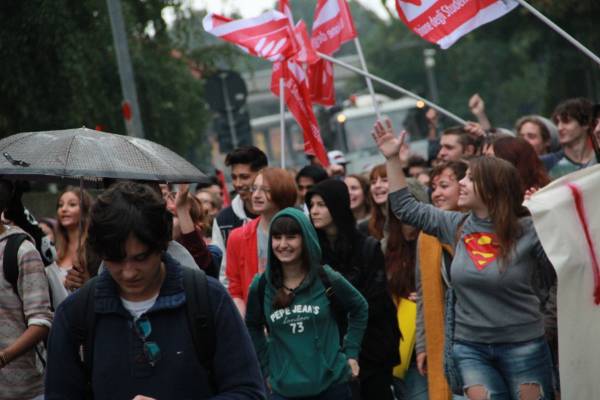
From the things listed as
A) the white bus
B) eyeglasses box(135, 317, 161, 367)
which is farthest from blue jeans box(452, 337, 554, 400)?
the white bus

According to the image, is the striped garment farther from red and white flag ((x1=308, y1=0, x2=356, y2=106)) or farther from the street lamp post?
the street lamp post

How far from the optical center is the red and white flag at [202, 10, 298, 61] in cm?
1051

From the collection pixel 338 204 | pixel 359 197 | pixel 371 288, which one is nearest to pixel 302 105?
pixel 359 197

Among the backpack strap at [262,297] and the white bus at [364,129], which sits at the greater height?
the white bus at [364,129]

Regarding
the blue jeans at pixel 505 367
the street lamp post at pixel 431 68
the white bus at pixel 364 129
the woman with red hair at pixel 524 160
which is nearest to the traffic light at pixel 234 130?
the white bus at pixel 364 129

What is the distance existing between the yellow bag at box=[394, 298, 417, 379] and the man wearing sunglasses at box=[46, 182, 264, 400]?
4.09 metres

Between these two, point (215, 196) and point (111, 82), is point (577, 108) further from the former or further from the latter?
point (111, 82)

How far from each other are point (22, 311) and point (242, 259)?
2.16m

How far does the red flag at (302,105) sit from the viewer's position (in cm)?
1013

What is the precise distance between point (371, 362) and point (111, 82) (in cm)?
1175

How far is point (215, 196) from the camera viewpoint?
1215 centimetres

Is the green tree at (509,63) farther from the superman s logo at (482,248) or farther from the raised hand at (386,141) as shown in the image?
the superman s logo at (482,248)

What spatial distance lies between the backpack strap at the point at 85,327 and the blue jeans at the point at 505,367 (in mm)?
3016

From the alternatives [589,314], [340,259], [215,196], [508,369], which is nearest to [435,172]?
[340,259]
